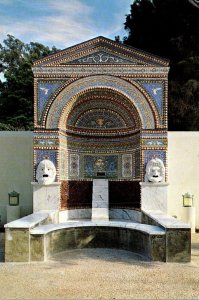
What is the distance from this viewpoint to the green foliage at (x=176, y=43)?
15.4 meters

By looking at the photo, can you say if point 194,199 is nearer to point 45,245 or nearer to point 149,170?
point 149,170

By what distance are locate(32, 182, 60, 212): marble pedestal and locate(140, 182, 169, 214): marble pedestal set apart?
2125mm

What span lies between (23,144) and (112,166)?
99.9 inches

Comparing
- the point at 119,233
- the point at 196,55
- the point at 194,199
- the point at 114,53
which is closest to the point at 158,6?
the point at 196,55

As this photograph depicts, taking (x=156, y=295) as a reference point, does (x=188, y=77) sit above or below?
above

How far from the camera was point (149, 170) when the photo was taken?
9023mm

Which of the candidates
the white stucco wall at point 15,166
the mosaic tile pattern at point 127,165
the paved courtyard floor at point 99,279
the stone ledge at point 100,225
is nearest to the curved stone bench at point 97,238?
the stone ledge at point 100,225

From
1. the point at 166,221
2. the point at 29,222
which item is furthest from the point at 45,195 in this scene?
the point at 166,221

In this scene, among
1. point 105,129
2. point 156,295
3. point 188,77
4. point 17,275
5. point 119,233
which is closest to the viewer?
point 156,295

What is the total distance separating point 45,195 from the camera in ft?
29.9

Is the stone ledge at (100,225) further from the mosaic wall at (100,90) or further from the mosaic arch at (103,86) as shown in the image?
the mosaic arch at (103,86)

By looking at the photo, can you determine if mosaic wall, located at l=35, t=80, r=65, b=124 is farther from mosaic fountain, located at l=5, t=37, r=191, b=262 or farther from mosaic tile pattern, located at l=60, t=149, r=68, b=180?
mosaic tile pattern, located at l=60, t=149, r=68, b=180

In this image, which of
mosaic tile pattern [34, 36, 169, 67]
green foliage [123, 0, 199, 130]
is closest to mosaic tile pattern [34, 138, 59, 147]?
mosaic tile pattern [34, 36, 169, 67]

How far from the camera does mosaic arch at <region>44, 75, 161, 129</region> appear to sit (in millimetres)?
9133
